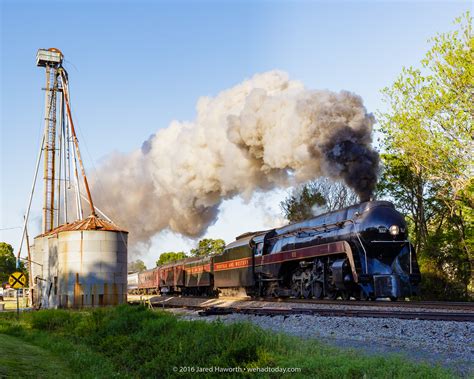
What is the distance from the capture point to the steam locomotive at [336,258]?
59.3ft

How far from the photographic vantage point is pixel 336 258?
19.7 m

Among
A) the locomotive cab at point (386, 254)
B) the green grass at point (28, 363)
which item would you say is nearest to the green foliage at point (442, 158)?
the locomotive cab at point (386, 254)

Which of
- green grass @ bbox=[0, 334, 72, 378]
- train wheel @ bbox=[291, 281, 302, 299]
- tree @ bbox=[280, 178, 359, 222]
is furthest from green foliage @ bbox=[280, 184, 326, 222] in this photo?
green grass @ bbox=[0, 334, 72, 378]

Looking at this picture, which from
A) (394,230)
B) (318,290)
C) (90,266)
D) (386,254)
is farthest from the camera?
(90,266)

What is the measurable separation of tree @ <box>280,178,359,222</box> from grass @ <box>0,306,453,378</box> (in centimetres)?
3180

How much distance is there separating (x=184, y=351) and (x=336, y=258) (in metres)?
9.66

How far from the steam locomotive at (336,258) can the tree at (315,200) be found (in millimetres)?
21243

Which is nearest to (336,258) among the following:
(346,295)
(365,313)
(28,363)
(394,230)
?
(346,295)

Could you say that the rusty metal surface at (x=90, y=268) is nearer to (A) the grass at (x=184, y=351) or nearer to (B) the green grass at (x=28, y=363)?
(A) the grass at (x=184, y=351)

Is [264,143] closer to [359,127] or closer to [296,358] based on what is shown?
[359,127]

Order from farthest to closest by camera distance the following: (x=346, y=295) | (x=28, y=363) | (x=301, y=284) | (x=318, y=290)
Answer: (x=301, y=284) < (x=318, y=290) < (x=346, y=295) < (x=28, y=363)

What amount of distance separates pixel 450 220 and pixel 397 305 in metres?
18.6

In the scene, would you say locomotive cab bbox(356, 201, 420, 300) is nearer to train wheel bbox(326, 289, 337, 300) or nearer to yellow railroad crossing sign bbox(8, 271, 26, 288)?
train wheel bbox(326, 289, 337, 300)

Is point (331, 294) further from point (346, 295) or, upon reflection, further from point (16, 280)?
point (16, 280)
